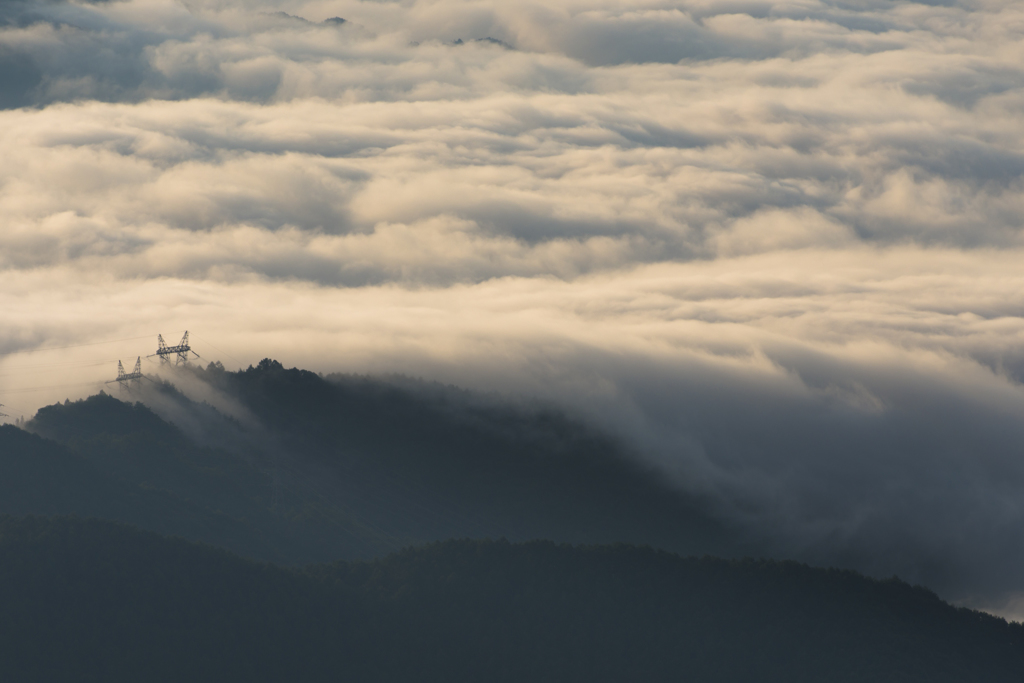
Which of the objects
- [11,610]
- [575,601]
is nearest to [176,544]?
[11,610]

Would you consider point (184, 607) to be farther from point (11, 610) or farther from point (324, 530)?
point (324, 530)

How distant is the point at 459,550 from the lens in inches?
5871

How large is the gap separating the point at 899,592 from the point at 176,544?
85.1 m

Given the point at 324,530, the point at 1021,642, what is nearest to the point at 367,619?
the point at 324,530

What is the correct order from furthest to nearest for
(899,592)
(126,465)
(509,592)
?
(126,465) < (899,592) < (509,592)

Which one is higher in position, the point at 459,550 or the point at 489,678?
the point at 459,550

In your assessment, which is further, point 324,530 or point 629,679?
point 324,530

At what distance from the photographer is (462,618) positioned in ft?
453

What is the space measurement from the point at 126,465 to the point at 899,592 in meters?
106

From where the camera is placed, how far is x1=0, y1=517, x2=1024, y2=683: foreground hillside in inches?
4911

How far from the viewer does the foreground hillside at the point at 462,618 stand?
125 meters

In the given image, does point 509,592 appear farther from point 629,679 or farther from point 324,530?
point 324,530

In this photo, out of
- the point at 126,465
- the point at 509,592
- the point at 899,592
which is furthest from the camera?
the point at 126,465

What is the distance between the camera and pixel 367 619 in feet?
449
